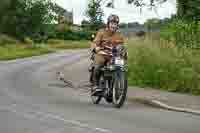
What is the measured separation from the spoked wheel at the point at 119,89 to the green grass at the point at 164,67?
3.49 m

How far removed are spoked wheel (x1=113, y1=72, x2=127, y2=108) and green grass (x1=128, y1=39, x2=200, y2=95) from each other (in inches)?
137

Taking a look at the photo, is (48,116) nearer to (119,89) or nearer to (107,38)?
(119,89)

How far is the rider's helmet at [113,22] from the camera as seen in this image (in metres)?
12.2

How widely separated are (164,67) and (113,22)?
5.44m

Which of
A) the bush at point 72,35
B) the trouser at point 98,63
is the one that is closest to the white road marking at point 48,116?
the trouser at point 98,63

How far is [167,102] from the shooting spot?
13008 millimetres

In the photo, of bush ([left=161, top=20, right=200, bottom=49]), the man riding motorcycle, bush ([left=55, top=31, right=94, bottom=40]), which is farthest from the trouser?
bush ([left=55, top=31, right=94, bottom=40])

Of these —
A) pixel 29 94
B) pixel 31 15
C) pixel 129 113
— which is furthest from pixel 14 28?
pixel 129 113

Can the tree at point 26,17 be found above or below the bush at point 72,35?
above

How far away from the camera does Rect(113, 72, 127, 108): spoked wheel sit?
11852 mm

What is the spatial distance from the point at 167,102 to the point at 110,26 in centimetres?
211

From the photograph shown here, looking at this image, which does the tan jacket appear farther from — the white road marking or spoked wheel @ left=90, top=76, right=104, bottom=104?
the white road marking

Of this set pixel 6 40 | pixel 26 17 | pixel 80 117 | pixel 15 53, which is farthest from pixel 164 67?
pixel 6 40

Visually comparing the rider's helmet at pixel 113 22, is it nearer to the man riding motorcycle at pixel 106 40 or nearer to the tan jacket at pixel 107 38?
the man riding motorcycle at pixel 106 40
